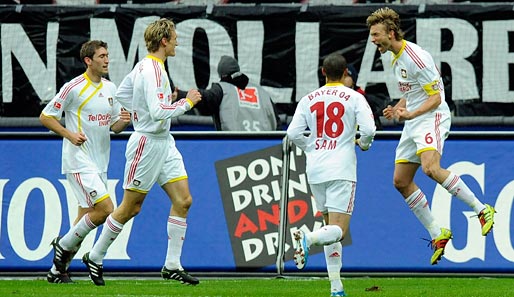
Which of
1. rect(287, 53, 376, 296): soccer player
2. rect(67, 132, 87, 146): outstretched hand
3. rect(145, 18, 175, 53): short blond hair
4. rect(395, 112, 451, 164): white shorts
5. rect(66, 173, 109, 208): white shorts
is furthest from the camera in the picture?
rect(66, 173, 109, 208): white shorts

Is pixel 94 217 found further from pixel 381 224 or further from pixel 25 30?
pixel 25 30

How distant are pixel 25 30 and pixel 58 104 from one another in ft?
18.7

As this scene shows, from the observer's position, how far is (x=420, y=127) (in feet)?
38.4

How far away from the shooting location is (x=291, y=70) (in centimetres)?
1733

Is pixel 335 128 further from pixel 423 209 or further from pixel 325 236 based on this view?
pixel 423 209

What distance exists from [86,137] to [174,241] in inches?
54.8

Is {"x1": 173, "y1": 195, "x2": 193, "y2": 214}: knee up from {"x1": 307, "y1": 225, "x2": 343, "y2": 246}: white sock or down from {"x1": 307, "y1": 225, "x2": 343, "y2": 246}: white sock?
up

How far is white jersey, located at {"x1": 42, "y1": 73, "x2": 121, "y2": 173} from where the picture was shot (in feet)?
39.7

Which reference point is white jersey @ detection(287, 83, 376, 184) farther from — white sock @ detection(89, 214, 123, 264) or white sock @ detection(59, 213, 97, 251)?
white sock @ detection(59, 213, 97, 251)

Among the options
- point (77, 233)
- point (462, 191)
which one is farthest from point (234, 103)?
point (462, 191)

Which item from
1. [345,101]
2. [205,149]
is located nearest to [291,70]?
[205,149]

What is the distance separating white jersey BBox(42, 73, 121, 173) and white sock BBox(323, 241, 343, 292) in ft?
9.32

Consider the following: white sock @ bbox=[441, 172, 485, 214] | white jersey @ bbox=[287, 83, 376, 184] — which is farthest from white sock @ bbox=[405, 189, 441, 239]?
white jersey @ bbox=[287, 83, 376, 184]

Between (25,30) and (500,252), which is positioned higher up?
(25,30)
